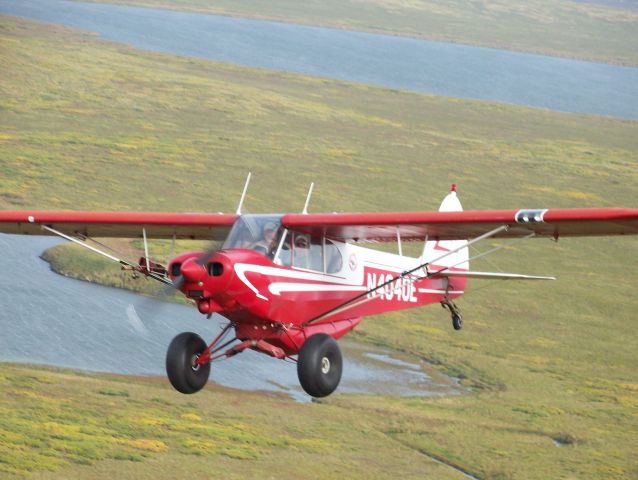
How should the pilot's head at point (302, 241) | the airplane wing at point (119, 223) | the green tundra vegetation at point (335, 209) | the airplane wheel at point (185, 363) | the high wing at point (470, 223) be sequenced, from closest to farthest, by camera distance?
the high wing at point (470, 223) → the airplane wheel at point (185, 363) → the pilot's head at point (302, 241) → the airplane wing at point (119, 223) → the green tundra vegetation at point (335, 209)

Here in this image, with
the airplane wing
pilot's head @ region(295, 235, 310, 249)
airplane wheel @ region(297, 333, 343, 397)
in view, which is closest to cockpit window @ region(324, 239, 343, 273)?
pilot's head @ region(295, 235, 310, 249)

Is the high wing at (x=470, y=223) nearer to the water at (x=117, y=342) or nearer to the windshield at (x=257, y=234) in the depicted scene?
the windshield at (x=257, y=234)

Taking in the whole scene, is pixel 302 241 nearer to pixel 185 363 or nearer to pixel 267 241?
pixel 267 241

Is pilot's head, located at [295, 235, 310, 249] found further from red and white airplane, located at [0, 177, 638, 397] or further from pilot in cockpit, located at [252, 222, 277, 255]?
pilot in cockpit, located at [252, 222, 277, 255]

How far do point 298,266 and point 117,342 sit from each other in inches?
1503

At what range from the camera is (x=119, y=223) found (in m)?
28.2

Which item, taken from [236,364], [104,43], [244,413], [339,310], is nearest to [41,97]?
[104,43]

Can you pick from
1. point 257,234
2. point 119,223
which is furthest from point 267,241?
point 119,223

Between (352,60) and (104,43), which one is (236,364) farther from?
(352,60)

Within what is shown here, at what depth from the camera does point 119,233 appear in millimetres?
29891

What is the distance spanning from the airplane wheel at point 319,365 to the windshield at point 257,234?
1853 millimetres

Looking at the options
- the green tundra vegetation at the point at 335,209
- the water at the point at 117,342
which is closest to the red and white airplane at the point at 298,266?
→ the green tundra vegetation at the point at 335,209

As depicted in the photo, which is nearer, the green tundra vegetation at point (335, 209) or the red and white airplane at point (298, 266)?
the red and white airplane at point (298, 266)

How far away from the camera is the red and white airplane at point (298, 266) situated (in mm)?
23516
